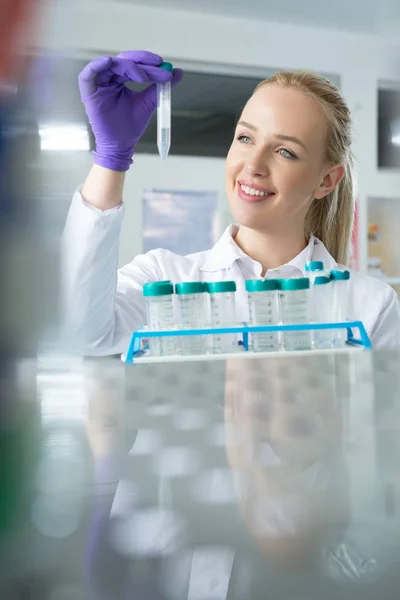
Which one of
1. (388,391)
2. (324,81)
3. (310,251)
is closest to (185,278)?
(310,251)

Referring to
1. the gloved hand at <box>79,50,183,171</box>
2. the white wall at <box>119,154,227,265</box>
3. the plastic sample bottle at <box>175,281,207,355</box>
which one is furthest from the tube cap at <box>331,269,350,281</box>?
the white wall at <box>119,154,227,265</box>

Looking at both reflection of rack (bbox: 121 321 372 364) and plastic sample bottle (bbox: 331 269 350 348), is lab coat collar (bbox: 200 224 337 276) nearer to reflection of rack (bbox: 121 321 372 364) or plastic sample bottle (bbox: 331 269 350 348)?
plastic sample bottle (bbox: 331 269 350 348)

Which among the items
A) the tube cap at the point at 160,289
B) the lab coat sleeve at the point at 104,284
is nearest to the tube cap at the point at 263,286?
the tube cap at the point at 160,289

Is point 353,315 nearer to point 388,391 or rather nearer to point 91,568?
point 388,391

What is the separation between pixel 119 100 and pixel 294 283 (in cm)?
75

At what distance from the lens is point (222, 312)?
0.98m

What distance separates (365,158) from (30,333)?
4147 millimetres

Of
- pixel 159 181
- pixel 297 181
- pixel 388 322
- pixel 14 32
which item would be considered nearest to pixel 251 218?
pixel 297 181

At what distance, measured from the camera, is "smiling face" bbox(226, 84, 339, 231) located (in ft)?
5.75

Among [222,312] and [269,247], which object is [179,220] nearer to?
[269,247]

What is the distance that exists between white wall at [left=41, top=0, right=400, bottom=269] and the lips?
1759 millimetres

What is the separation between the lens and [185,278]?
175 centimetres

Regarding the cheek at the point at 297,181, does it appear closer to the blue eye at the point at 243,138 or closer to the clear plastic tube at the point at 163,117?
the blue eye at the point at 243,138

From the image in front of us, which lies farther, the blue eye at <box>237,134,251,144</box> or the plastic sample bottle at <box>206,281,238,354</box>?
the blue eye at <box>237,134,251,144</box>
